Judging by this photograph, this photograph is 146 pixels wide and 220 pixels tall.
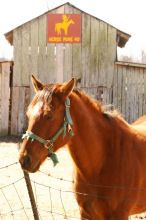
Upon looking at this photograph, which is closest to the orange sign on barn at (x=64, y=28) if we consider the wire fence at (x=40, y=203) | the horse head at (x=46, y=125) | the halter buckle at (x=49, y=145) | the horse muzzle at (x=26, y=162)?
the wire fence at (x=40, y=203)

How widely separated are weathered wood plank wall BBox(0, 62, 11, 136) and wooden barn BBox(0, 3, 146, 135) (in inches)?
32.3

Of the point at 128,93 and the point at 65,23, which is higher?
the point at 65,23

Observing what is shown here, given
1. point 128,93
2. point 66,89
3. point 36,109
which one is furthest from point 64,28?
point 36,109

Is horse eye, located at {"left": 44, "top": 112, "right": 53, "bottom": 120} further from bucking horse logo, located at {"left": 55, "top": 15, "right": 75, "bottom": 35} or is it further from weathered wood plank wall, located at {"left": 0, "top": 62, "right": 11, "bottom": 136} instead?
weathered wood plank wall, located at {"left": 0, "top": 62, "right": 11, "bottom": 136}

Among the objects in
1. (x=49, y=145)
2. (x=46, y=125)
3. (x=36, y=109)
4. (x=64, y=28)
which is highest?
(x=64, y=28)

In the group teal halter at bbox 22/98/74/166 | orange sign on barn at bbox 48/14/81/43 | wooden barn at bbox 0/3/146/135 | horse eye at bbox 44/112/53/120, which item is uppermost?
orange sign on barn at bbox 48/14/81/43

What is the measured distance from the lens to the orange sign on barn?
1730cm

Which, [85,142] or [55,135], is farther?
[85,142]

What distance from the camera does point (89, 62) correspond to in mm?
17266

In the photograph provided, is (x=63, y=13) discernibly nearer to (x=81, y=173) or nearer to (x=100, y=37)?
(x=100, y=37)

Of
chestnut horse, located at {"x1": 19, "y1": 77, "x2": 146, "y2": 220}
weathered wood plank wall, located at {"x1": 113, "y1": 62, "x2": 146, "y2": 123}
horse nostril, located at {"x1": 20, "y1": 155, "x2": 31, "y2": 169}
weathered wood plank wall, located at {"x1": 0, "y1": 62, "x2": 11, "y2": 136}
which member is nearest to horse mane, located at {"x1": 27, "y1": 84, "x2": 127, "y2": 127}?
chestnut horse, located at {"x1": 19, "y1": 77, "x2": 146, "y2": 220}

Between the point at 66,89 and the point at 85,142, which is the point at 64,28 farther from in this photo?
the point at 66,89

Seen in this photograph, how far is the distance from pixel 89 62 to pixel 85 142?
43.7ft

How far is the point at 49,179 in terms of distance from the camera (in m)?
9.42
